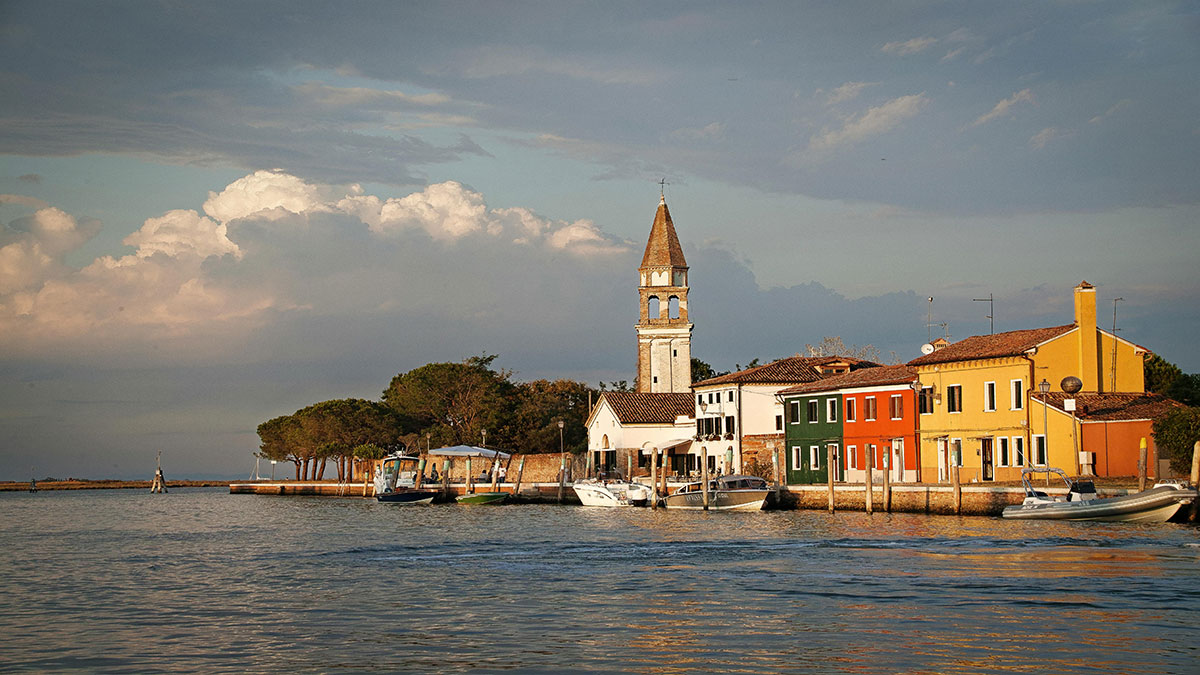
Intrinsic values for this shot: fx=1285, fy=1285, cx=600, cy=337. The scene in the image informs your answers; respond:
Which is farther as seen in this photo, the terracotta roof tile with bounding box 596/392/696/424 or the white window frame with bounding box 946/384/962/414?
the terracotta roof tile with bounding box 596/392/696/424

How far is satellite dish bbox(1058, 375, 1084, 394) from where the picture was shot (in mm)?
47812

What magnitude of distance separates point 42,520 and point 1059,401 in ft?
166

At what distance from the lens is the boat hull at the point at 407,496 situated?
7538 centimetres

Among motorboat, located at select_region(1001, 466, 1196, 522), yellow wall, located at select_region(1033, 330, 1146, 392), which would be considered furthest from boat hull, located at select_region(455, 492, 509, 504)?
motorboat, located at select_region(1001, 466, 1196, 522)

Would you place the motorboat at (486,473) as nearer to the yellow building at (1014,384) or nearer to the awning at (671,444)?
the awning at (671,444)

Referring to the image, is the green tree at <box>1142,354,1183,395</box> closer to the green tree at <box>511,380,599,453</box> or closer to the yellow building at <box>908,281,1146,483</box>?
the yellow building at <box>908,281,1146,483</box>

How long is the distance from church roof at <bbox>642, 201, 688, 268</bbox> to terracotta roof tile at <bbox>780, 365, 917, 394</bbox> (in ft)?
93.6

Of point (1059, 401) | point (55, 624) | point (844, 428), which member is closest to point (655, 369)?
point (844, 428)

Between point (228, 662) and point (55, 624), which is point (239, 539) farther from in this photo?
point (228, 662)

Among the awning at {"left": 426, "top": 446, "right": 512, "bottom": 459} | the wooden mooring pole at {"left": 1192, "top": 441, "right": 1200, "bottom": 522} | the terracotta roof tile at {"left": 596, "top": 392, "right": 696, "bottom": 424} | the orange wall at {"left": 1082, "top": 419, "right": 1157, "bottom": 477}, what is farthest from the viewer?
the awning at {"left": 426, "top": 446, "right": 512, "bottom": 459}

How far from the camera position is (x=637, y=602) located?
23.8 metres

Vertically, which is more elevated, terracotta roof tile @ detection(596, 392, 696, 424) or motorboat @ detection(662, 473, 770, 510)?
terracotta roof tile @ detection(596, 392, 696, 424)

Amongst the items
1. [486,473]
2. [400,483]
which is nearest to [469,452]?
[486,473]

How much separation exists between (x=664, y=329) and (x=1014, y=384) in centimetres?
4282
